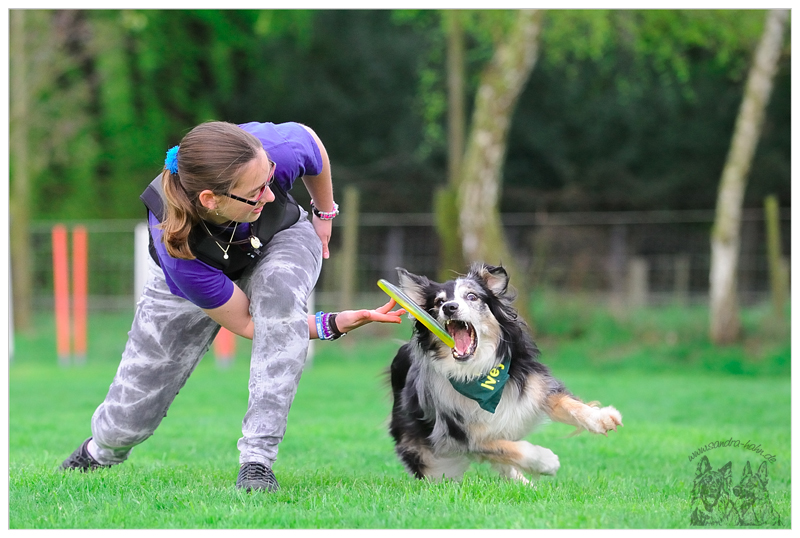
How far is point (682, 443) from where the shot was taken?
237 inches

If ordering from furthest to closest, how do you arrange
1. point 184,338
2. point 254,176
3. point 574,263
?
point 574,263
point 184,338
point 254,176

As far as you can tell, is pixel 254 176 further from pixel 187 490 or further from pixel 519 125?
pixel 519 125

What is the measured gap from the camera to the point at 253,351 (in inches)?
151

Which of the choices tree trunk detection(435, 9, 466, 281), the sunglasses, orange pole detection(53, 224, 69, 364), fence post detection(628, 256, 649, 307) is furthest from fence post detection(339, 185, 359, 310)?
→ the sunglasses

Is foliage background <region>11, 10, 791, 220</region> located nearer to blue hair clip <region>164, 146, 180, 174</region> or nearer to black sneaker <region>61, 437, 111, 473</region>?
black sneaker <region>61, 437, 111, 473</region>

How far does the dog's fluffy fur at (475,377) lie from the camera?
Answer: 4285 millimetres

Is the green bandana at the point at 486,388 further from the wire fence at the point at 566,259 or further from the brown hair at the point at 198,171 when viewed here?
the wire fence at the point at 566,259

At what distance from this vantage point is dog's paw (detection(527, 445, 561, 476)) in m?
4.25

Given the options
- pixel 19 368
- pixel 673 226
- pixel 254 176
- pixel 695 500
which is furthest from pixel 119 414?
pixel 673 226

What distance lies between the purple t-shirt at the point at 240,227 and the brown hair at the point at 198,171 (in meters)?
0.14

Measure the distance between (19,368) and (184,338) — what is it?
8.80 metres

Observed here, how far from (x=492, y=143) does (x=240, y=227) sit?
8363 mm

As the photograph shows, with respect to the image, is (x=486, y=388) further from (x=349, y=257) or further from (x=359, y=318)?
(x=349, y=257)

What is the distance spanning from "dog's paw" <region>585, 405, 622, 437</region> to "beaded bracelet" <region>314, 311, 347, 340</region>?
1211 millimetres
